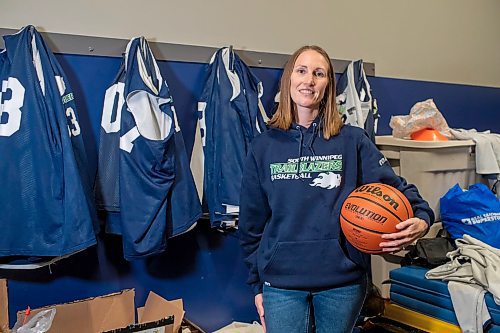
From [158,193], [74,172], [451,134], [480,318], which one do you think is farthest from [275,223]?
[451,134]

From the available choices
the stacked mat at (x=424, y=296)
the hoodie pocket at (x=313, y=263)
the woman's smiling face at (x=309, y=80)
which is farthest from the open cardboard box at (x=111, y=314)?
the stacked mat at (x=424, y=296)

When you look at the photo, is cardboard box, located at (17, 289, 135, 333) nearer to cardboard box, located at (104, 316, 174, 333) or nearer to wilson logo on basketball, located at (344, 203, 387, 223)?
cardboard box, located at (104, 316, 174, 333)

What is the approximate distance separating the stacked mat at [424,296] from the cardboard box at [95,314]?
118 centimetres

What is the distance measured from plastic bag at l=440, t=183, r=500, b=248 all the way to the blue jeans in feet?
3.39

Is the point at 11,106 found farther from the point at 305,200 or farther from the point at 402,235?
the point at 402,235

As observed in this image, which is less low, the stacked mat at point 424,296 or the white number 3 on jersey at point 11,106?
the white number 3 on jersey at point 11,106

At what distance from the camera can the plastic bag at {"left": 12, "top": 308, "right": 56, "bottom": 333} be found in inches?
64.4

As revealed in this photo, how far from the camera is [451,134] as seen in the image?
262 centimetres

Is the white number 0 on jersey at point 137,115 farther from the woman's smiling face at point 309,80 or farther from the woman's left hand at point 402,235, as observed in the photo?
the woman's left hand at point 402,235

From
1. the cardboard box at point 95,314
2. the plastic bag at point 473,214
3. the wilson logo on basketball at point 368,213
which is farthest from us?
the plastic bag at point 473,214

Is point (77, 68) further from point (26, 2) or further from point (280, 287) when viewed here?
point (280, 287)

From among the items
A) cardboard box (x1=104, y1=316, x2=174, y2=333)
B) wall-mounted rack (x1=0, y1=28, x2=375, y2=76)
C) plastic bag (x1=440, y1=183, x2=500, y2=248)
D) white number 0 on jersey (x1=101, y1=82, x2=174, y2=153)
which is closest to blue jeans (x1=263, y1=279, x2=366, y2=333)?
cardboard box (x1=104, y1=316, x2=174, y2=333)

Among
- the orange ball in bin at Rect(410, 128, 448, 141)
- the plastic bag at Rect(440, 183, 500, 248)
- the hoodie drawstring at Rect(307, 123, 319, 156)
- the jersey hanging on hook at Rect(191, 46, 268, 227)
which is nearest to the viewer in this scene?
the hoodie drawstring at Rect(307, 123, 319, 156)

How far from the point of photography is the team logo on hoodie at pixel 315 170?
1538 millimetres
